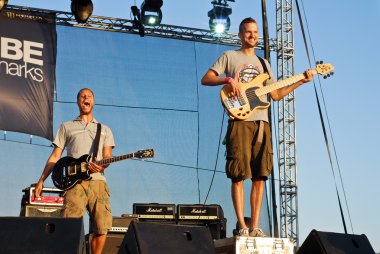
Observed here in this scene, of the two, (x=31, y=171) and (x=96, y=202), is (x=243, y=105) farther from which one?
(x=31, y=171)

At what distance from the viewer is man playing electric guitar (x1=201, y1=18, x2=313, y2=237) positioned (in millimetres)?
5613

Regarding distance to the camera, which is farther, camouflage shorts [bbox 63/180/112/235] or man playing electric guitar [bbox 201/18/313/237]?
camouflage shorts [bbox 63/180/112/235]

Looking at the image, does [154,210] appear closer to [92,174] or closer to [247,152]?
[92,174]

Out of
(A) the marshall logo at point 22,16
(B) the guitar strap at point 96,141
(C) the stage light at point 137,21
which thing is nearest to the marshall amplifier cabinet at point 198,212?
(C) the stage light at point 137,21

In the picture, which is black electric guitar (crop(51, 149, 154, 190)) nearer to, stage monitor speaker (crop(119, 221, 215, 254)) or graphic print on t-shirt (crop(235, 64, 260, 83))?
graphic print on t-shirt (crop(235, 64, 260, 83))

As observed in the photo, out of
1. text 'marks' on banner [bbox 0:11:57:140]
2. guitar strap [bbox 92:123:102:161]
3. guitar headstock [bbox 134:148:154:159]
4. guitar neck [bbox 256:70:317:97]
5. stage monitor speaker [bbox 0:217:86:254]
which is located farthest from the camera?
text 'marks' on banner [bbox 0:11:57:140]

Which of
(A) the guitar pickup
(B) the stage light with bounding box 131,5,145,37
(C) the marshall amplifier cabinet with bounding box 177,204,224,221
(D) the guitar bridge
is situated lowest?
(C) the marshall amplifier cabinet with bounding box 177,204,224,221

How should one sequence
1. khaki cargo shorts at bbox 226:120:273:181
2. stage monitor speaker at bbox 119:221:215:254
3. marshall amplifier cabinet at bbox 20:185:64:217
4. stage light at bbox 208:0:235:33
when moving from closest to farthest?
1. stage monitor speaker at bbox 119:221:215:254
2. khaki cargo shorts at bbox 226:120:273:181
3. marshall amplifier cabinet at bbox 20:185:64:217
4. stage light at bbox 208:0:235:33

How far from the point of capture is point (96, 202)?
19.4 feet

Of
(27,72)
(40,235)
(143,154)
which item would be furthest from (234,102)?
(27,72)

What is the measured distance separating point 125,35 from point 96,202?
559 centimetres

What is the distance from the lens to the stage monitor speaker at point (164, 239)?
432 cm

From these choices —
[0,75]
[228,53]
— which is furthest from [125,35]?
[228,53]

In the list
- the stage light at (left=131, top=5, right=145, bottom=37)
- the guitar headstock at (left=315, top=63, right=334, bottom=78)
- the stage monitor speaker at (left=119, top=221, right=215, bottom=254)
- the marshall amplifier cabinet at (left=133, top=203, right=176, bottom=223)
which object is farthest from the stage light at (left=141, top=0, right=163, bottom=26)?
the stage monitor speaker at (left=119, top=221, right=215, bottom=254)
